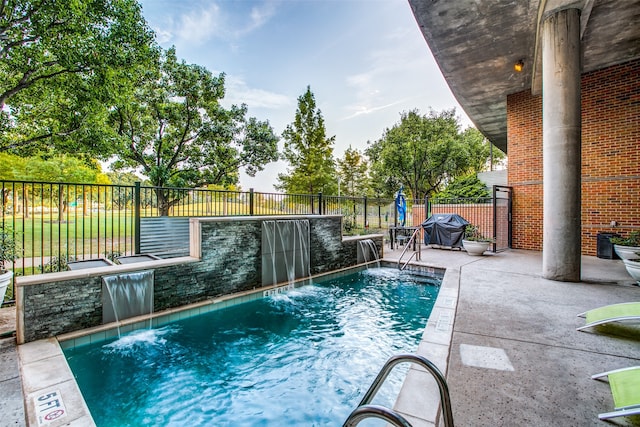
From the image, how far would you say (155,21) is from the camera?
26.8 feet

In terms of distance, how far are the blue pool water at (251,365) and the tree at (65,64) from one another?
6.09 m

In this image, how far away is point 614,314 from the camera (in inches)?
101

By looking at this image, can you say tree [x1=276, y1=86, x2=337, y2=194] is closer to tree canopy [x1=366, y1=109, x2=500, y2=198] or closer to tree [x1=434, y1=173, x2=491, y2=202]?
tree canopy [x1=366, y1=109, x2=500, y2=198]

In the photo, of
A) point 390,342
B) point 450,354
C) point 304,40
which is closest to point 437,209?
point 304,40

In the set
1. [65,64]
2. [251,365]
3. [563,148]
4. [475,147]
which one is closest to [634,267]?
[563,148]

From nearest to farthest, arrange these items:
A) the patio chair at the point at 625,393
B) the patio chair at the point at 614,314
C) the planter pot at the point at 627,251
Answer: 1. the patio chair at the point at 625,393
2. the patio chair at the point at 614,314
3. the planter pot at the point at 627,251

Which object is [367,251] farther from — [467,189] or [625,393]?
[467,189]

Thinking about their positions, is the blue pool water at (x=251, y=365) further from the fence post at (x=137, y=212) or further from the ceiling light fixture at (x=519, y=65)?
the ceiling light fixture at (x=519, y=65)

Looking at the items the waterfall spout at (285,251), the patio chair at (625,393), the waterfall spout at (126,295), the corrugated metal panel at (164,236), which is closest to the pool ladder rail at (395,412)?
the patio chair at (625,393)

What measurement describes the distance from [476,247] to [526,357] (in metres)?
5.59

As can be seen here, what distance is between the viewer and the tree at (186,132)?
10.7 metres

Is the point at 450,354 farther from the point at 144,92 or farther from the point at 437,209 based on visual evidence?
the point at 144,92

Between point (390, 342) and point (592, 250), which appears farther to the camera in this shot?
point (592, 250)

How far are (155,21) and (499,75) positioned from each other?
964 centimetres
